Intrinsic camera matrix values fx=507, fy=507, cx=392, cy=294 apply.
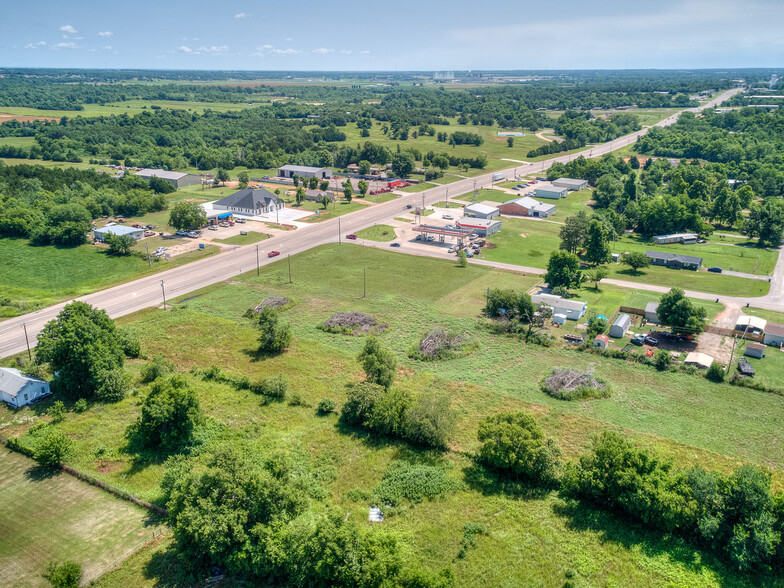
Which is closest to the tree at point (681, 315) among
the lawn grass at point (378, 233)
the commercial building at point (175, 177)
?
the lawn grass at point (378, 233)

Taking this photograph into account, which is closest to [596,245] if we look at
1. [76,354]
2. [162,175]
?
[76,354]

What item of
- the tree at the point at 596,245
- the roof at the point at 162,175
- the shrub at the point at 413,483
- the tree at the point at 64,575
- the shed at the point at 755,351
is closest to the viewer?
the tree at the point at 64,575

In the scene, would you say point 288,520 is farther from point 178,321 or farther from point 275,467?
point 178,321

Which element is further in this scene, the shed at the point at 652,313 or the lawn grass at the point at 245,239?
the lawn grass at the point at 245,239

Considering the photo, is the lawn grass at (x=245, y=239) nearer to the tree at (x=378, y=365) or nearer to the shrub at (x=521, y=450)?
the tree at (x=378, y=365)

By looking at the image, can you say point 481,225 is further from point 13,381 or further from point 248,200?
point 13,381

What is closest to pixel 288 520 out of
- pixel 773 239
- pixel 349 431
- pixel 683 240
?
pixel 349 431

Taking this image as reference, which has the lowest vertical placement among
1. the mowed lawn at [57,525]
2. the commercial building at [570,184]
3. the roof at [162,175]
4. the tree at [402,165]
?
the mowed lawn at [57,525]
